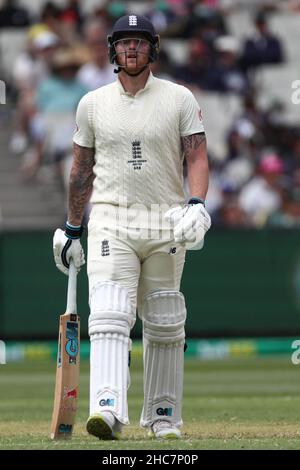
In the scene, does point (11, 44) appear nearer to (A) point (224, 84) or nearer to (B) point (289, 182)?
(A) point (224, 84)

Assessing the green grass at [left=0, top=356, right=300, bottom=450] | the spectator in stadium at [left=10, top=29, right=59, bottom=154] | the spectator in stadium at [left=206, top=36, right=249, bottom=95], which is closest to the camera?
the green grass at [left=0, top=356, right=300, bottom=450]

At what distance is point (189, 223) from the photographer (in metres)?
6.88

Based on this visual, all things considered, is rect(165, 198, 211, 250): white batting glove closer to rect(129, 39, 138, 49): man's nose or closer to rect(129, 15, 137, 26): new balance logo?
rect(129, 39, 138, 49): man's nose

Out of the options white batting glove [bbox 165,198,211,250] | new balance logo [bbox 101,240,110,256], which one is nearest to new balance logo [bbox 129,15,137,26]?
white batting glove [bbox 165,198,211,250]

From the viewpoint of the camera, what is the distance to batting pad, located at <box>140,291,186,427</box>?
7.27 metres

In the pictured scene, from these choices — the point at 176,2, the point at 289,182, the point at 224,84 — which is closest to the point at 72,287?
the point at 289,182

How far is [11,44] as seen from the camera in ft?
62.4

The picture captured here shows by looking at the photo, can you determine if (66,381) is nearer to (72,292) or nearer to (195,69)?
(72,292)

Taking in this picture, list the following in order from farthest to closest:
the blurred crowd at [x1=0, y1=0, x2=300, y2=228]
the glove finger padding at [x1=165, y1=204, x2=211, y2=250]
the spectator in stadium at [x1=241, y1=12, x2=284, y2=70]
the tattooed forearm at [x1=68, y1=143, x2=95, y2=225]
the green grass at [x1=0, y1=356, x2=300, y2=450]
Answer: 1. the spectator in stadium at [x1=241, y1=12, x2=284, y2=70]
2. the blurred crowd at [x1=0, y1=0, x2=300, y2=228]
3. the tattooed forearm at [x1=68, y1=143, x2=95, y2=225]
4. the glove finger padding at [x1=165, y1=204, x2=211, y2=250]
5. the green grass at [x1=0, y1=356, x2=300, y2=450]

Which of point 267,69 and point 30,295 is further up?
point 267,69

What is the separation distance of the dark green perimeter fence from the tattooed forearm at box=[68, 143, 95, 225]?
27.3ft

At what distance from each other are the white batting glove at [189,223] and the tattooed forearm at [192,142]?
34 centimetres

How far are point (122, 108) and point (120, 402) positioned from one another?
1.48m

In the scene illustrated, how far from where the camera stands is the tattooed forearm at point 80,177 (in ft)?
24.0
